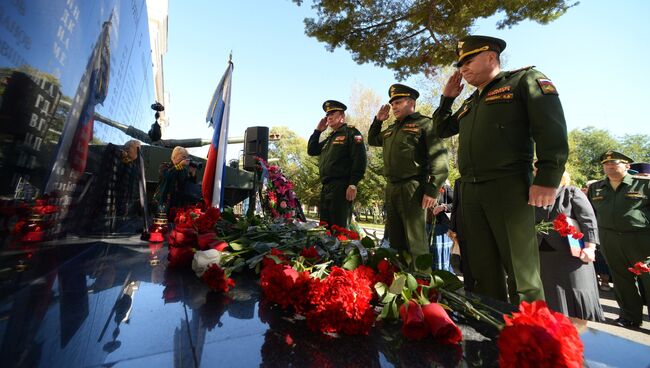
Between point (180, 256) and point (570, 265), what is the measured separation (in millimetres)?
3401

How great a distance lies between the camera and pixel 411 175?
281cm

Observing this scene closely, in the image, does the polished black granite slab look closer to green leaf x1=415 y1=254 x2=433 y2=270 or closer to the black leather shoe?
green leaf x1=415 y1=254 x2=433 y2=270

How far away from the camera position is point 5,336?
80cm

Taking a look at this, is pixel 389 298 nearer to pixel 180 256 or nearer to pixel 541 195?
pixel 541 195

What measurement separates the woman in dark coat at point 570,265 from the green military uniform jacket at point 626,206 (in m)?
0.81

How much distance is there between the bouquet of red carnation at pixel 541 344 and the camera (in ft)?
1.81

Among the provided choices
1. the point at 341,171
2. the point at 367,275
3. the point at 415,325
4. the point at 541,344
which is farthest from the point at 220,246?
the point at 341,171

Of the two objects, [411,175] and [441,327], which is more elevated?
[411,175]

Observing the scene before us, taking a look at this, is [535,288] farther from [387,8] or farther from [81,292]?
[387,8]

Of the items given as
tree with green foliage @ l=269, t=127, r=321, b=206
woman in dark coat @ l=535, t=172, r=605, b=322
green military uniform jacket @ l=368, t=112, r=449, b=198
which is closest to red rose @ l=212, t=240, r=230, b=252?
green military uniform jacket @ l=368, t=112, r=449, b=198

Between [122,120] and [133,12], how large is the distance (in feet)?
2.82

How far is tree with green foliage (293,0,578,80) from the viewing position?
479 cm

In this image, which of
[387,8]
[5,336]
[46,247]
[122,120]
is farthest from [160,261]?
[387,8]

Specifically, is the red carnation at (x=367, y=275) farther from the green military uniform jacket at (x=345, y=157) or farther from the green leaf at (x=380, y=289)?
the green military uniform jacket at (x=345, y=157)
